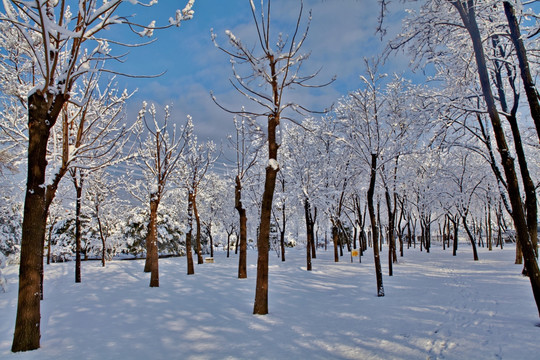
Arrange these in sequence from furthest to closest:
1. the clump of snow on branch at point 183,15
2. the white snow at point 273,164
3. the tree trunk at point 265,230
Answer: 1. the white snow at point 273,164
2. the tree trunk at point 265,230
3. the clump of snow on branch at point 183,15

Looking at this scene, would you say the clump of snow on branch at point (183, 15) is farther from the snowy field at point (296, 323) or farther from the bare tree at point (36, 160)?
the snowy field at point (296, 323)

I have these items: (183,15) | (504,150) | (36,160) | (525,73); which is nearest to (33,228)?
(36,160)

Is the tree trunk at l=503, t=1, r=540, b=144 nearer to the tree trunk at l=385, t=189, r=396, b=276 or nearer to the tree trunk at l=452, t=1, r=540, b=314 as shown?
the tree trunk at l=452, t=1, r=540, b=314

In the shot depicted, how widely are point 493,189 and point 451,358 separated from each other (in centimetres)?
2332

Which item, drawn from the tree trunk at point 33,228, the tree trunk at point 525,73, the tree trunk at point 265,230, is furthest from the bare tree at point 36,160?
the tree trunk at point 525,73

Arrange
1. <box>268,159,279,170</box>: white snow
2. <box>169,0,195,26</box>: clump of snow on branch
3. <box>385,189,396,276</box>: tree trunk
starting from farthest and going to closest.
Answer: <box>385,189,396,276</box>: tree trunk < <box>268,159,279,170</box>: white snow < <box>169,0,195,26</box>: clump of snow on branch

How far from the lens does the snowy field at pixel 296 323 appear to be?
16.4 ft

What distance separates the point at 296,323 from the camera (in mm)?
6727

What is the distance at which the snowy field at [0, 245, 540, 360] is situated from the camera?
499cm

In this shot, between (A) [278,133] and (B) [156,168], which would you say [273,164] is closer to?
(A) [278,133]

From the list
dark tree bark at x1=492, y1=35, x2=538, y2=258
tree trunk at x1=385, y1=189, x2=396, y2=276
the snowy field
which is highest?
dark tree bark at x1=492, y1=35, x2=538, y2=258

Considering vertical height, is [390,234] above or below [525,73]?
below

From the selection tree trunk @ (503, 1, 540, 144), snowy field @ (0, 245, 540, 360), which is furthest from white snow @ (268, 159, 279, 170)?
tree trunk @ (503, 1, 540, 144)

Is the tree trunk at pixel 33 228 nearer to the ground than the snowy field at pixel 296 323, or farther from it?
farther from it
